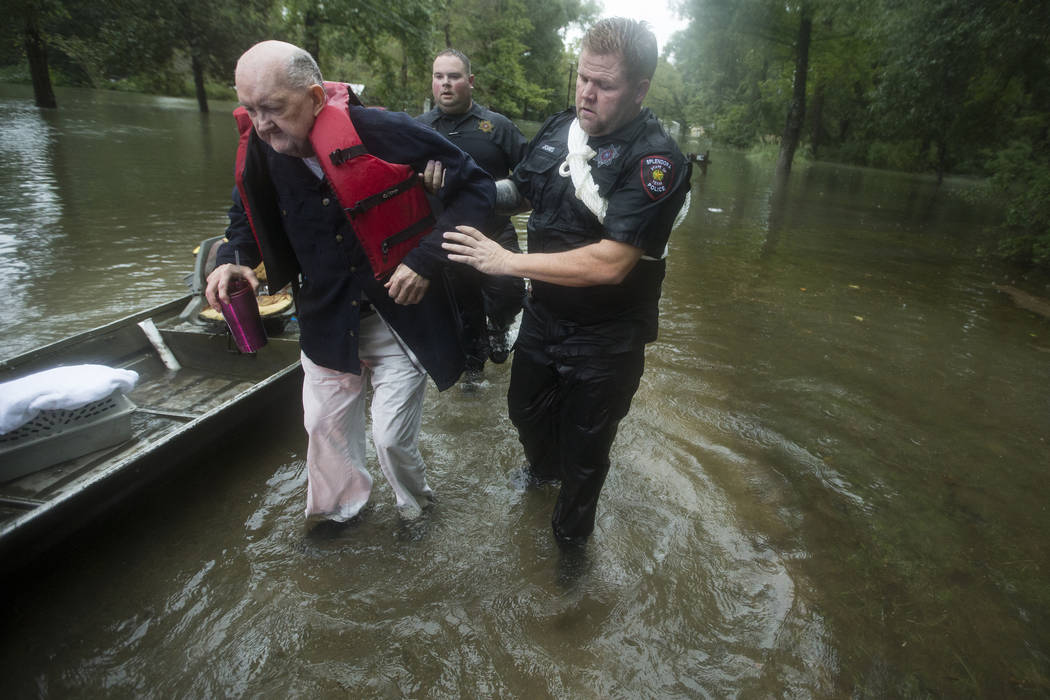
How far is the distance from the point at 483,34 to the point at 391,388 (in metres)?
45.1

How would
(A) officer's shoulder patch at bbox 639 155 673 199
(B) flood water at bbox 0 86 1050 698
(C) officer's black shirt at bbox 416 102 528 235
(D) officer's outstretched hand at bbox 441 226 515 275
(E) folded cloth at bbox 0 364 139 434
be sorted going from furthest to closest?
1. (C) officer's black shirt at bbox 416 102 528 235
2. (E) folded cloth at bbox 0 364 139 434
3. (B) flood water at bbox 0 86 1050 698
4. (D) officer's outstretched hand at bbox 441 226 515 275
5. (A) officer's shoulder patch at bbox 639 155 673 199

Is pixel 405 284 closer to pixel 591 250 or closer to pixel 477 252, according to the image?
pixel 477 252

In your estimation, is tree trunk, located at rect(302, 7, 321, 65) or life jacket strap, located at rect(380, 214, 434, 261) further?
tree trunk, located at rect(302, 7, 321, 65)

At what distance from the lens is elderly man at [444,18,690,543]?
199cm

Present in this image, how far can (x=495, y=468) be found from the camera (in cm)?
380

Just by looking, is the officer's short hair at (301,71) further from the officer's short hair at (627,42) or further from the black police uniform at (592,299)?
the officer's short hair at (627,42)

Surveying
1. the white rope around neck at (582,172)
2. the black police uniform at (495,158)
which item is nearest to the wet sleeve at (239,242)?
the white rope around neck at (582,172)

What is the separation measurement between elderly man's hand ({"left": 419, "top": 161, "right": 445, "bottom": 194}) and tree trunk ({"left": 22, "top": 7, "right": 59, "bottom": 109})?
28.0m

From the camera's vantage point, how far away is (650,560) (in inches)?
121

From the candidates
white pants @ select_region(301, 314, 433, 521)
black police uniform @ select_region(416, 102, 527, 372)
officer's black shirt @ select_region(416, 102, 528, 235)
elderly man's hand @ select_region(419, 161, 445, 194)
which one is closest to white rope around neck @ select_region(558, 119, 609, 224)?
elderly man's hand @ select_region(419, 161, 445, 194)

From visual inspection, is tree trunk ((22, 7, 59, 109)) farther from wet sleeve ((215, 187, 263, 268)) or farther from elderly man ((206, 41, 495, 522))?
elderly man ((206, 41, 495, 522))

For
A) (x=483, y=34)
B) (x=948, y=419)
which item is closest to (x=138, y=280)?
(x=948, y=419)

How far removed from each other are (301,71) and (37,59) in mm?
30072

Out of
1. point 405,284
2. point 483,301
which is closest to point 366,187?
point 405,284
